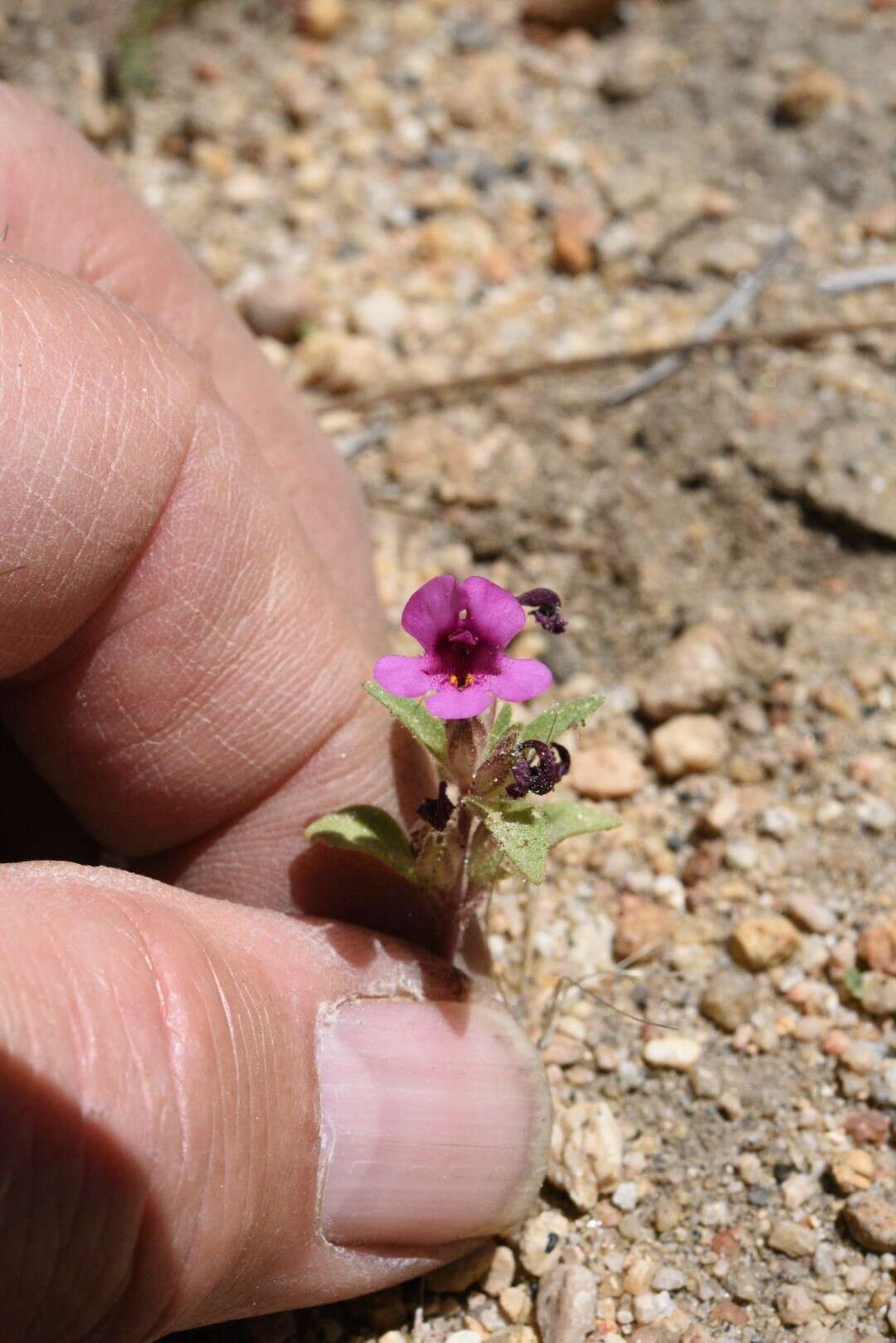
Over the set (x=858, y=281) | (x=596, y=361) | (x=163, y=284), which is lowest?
(x=858, y=281)

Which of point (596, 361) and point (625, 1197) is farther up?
point (596, 361)

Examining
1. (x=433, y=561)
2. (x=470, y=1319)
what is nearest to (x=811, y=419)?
(x=433, y=561)

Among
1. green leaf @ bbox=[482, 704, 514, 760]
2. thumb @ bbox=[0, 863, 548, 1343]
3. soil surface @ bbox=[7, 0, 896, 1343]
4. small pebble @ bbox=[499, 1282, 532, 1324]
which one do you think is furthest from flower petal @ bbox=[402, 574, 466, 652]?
small pebble @ bbox=[499, 1282, 532, 1324]

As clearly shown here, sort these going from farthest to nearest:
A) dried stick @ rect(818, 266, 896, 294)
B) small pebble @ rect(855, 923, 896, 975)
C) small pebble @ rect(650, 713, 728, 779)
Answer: dried stick @ rect(818, 266, 896, 294) → small pebble @ rect(650, 713, 728, 779) → small pebble @ rect(855, 923, 896, 975)

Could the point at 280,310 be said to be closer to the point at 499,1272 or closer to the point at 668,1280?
the point at 499,1272

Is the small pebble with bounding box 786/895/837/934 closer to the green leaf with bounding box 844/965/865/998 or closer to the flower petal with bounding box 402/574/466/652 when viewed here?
the green leaf with bounding box 844/965/865/998

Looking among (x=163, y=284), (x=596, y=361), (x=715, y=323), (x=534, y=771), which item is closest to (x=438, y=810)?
(x=534, y=771)
